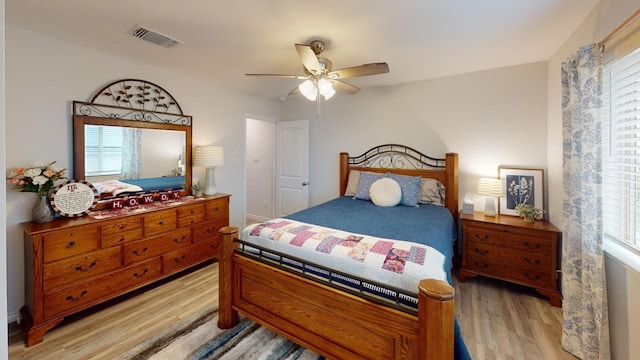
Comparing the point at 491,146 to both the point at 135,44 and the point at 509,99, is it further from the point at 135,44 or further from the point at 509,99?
the point at 135,44

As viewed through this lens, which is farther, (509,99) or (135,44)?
(509,99)

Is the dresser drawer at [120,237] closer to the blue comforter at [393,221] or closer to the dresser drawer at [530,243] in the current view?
the blue comforter at [393,221]

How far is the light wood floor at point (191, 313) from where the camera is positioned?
1.96 m

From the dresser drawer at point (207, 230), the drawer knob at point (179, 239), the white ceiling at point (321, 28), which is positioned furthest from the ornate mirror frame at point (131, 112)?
the drawer knob at point (179, 239)

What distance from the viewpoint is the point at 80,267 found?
2.26 meters

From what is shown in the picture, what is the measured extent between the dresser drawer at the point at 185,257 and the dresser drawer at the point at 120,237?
15.1 inches

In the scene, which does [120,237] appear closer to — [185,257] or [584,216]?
[185,257]

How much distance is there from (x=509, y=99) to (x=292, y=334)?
3.41 meters

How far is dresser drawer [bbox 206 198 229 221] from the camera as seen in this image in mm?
3350

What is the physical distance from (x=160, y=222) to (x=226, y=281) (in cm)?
121

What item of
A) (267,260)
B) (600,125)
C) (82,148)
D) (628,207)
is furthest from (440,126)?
(82,148)

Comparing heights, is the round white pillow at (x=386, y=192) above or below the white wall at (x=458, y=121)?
below

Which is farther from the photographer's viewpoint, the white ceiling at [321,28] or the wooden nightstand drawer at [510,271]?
the wooden nightstand drawer at [510,271]

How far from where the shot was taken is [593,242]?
5.87ft
